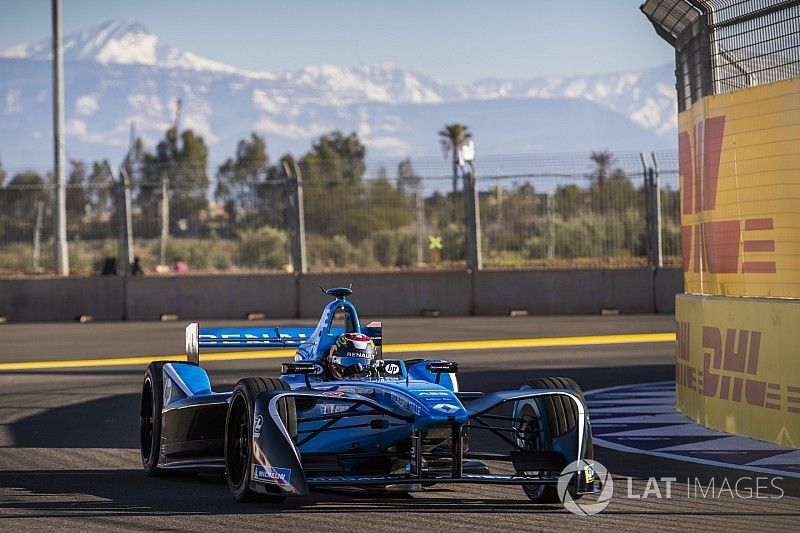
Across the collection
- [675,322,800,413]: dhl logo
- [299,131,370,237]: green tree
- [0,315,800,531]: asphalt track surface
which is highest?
[299,131,370,237]: green tree

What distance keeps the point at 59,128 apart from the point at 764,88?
24.6 meters

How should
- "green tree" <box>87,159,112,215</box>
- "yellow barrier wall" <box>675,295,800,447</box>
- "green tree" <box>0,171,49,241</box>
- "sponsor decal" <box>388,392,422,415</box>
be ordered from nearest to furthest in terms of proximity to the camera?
"sponsor decal" <box>388,392,422,415</box>
"yellow barrier wall" <box>675,295,800,447</box>
"green tree" <box>87,159,112,215</box>
"green tree" <box>0,171,49,241</box>

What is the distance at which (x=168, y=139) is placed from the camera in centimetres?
11050

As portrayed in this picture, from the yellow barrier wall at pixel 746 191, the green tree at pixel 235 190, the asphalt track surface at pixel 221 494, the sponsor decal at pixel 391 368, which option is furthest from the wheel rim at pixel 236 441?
the green tree at pixel 235 190

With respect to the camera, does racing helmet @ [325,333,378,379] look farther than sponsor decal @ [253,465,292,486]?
Yes

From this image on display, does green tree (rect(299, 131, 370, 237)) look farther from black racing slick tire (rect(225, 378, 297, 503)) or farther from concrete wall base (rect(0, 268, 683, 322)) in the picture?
black racing slick tire (rect(225, 378, 297, 503))

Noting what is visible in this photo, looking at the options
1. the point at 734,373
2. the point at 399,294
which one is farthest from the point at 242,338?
the point at 399,294

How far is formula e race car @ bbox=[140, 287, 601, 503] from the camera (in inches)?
321

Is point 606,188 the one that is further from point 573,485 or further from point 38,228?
point 573,485

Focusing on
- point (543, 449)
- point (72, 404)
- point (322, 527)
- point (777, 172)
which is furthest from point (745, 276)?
point (72, 404)

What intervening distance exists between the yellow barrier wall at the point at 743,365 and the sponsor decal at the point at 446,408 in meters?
3.70

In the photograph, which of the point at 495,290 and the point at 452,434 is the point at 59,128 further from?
the point at 452,434

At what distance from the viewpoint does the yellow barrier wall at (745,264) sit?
11.1 metres

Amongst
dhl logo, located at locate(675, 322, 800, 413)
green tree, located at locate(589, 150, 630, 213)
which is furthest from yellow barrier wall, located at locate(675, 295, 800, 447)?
green tree, located at locate(589, 150, 630, 213)
